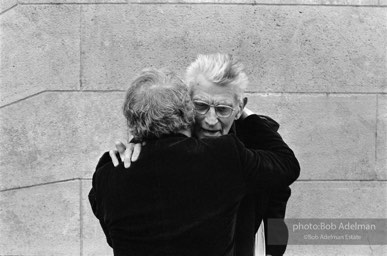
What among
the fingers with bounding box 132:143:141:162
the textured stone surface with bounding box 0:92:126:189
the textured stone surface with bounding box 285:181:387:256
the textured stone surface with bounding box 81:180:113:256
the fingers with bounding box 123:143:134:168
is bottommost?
the textured stone surface with bounding box 81:180:113:256

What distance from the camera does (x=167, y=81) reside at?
6.57 ft

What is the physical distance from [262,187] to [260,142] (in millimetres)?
283

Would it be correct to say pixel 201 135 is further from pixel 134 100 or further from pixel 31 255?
pixel 31 255

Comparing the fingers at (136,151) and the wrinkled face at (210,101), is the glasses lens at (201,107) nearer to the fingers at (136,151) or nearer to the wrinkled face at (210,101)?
the wrinkled face at (210,101)

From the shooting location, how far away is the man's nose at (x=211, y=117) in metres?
2.29

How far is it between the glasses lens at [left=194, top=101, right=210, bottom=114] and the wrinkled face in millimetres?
13

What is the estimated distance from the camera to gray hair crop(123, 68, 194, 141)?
1971mm

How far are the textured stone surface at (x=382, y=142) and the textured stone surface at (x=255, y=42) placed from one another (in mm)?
167

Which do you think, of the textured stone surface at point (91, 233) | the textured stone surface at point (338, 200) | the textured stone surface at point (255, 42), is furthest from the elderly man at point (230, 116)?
the textured stone surface at point (91, 233)

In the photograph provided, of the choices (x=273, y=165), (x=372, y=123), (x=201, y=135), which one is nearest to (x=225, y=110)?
(x=201, y=135)

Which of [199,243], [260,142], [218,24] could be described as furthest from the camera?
[218,24]

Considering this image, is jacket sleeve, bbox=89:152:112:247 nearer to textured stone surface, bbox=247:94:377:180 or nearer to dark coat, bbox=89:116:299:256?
dark coat, bbox=89:116:299:256

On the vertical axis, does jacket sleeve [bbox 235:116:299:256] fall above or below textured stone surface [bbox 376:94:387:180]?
above

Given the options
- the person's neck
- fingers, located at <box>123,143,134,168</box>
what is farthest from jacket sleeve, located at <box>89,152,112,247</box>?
the person's neck
